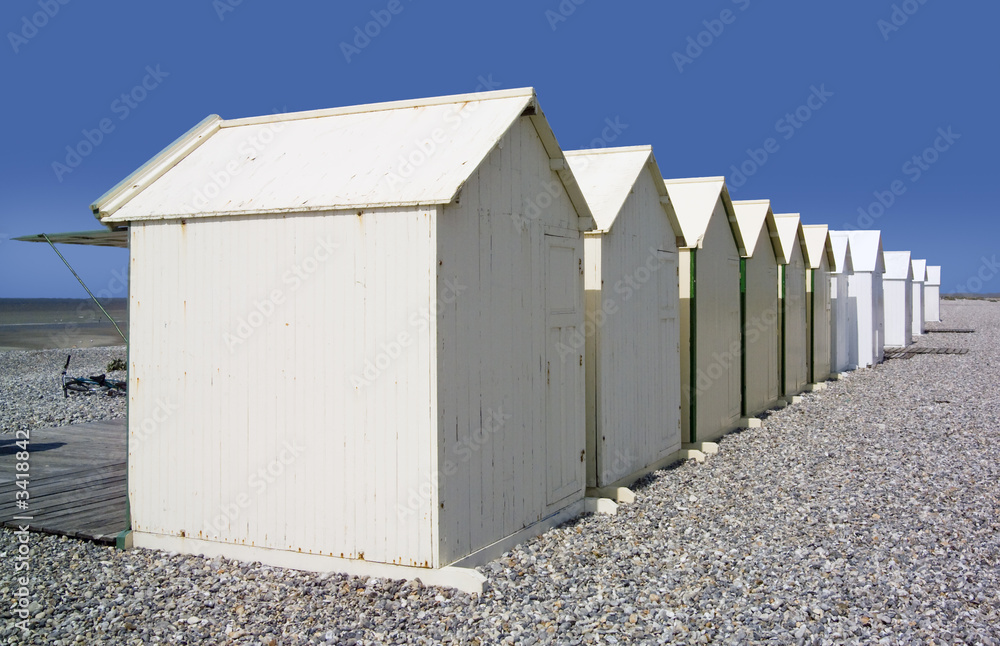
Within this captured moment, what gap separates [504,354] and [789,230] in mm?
11856

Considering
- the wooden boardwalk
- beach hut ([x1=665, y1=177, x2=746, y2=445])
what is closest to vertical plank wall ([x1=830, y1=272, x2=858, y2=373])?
beach hut ([x1=665, y1=177, x2=746, y2=445])

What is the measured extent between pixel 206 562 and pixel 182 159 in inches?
133

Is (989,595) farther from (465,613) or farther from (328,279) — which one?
(328,279)

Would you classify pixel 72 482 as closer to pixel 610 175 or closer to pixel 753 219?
pixel 610 175

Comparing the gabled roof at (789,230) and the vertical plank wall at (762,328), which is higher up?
the gabled roof at (789,230)

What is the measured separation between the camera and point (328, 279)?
19.4ft

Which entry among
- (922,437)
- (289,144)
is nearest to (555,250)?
(289,144)

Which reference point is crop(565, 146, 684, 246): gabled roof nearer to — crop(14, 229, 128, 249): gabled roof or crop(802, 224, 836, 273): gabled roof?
crop(14, 229, 128, 249): gabled roof

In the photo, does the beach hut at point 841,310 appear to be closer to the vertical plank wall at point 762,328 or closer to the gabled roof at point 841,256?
the gabled roof at point 841,256

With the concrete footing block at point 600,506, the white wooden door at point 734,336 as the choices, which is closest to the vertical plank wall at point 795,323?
the white wooden door at point 734,336

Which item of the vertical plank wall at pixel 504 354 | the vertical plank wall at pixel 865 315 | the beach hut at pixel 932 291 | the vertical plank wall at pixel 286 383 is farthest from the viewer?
the beach hut at pixel 932 291

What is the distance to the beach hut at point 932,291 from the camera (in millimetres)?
49594

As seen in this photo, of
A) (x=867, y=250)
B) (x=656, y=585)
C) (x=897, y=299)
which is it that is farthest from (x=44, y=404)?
(x=897, y=299)

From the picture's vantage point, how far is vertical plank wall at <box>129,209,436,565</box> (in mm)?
5664
